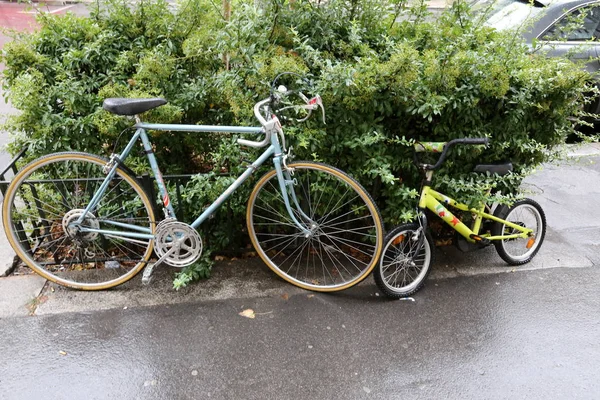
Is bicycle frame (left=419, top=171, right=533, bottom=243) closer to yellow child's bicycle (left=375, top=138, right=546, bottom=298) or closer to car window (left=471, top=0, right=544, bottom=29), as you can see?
yellow child's bicycle (left=375, top=138, right=546, bottom=298)

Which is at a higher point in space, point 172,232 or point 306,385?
point 172,232

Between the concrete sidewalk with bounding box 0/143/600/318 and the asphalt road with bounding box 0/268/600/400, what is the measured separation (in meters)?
0.10

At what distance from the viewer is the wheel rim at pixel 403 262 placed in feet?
10.2

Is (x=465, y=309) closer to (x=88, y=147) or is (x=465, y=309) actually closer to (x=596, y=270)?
(x=596, y=270)

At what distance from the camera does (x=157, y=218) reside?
309 centimetres

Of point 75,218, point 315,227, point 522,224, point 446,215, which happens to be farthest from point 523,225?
point 75,218

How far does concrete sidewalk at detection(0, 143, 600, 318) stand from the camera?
308 cm

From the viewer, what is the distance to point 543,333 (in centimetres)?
293

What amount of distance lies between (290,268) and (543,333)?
5.82 ft

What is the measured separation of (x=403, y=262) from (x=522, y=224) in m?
1.08

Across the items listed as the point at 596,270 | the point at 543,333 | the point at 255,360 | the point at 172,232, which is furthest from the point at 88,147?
the point at 596,270

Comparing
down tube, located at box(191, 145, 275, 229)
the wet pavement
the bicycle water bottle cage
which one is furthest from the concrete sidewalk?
the bicycle water bottle cage

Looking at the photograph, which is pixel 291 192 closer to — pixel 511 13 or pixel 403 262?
pixel 403 262

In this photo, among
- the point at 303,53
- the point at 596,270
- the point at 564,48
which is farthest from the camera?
the point at 564,48
